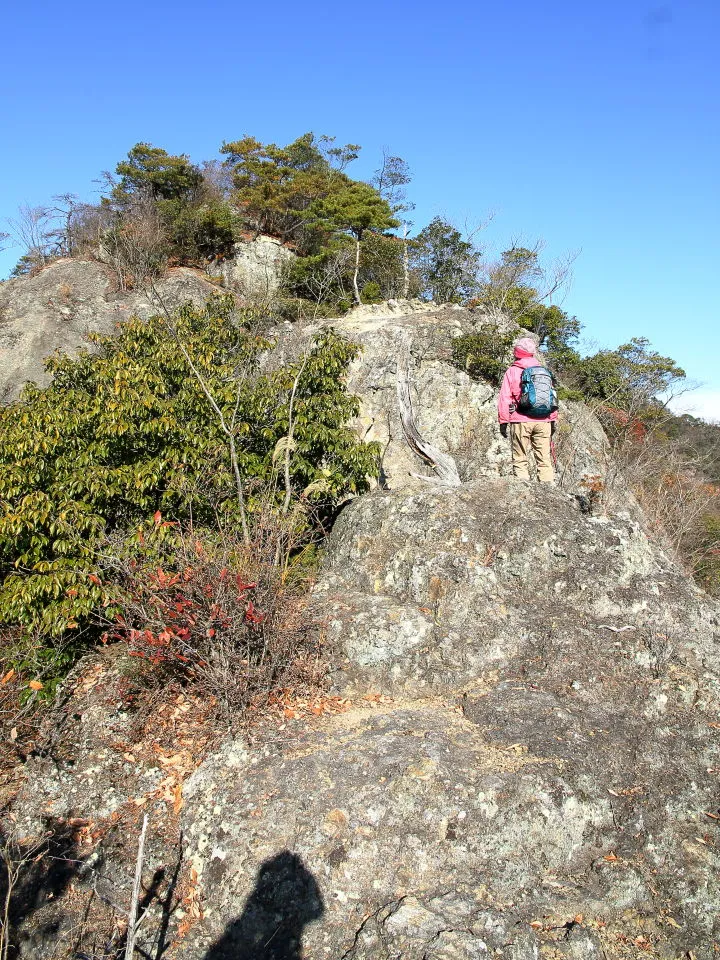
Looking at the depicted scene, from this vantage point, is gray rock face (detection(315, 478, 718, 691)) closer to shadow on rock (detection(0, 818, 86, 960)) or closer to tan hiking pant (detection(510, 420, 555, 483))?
tan hiking pant (detection(510, 420, 555, 483))

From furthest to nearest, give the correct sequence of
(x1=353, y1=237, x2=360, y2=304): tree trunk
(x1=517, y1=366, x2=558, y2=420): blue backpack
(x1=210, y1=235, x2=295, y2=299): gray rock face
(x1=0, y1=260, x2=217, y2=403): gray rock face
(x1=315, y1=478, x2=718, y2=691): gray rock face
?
1. (x1=210, y1=235, x2=295, y2=299): gray rock face
2. (x1=0, y1=260, x2=217, y2=403): gray rock face
3. (x1=353, y1=237, x2=360, y2=304): tree trunk
4. (x1=517, y1=366, x2=558, y2=420): blue backpack
5. (x1=315, y1=478, x2=718, y2=691): gray rock face

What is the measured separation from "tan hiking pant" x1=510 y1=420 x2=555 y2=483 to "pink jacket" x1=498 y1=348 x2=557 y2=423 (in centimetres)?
9

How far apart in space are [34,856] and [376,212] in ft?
70.9

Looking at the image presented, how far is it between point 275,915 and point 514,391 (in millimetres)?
5644

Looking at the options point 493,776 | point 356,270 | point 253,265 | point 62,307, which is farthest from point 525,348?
point 62,307

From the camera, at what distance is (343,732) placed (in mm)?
5629

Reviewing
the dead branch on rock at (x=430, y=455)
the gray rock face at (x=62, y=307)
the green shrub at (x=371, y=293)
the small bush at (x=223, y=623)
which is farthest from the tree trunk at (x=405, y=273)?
the small bush at (x=223, y=623)

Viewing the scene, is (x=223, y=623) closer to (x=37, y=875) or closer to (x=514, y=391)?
(x=37, y=875)

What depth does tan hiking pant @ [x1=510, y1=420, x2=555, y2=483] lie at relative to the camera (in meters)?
7.87

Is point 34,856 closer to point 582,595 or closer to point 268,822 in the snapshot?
point 268,822

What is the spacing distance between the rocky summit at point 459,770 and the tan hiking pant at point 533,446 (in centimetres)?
44

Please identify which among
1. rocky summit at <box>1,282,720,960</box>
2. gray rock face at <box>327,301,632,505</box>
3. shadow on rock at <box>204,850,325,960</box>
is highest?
gray rock face at <box>327,301,632,505</box>

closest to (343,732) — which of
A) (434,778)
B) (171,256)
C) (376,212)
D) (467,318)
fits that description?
(434,778)

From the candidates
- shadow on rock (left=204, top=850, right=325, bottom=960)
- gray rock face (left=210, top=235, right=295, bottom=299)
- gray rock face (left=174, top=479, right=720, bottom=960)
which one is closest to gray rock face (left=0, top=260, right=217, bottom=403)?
gray rock face (left=210, top=235, right=295, bottom=299)
